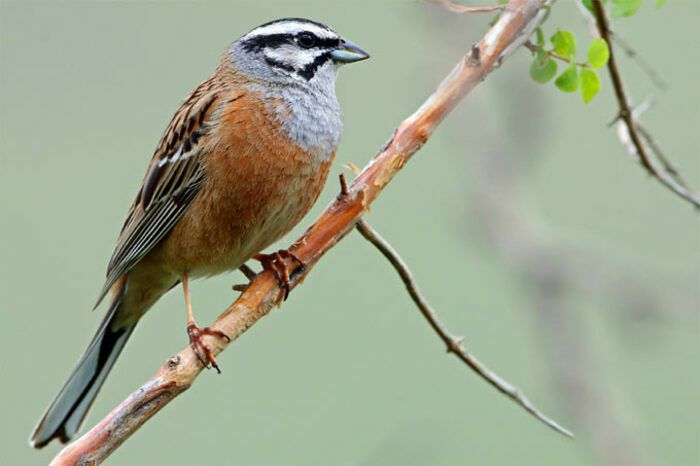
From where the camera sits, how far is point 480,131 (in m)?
4.72

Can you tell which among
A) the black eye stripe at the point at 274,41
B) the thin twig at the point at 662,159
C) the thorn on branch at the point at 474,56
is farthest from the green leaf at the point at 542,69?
the black eye stripe at the point at 274,41

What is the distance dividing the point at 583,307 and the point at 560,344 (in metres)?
1.34

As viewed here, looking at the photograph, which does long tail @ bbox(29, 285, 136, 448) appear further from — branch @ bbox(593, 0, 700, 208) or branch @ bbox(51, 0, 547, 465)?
branch @ bbox(593, 0, 700, 208)

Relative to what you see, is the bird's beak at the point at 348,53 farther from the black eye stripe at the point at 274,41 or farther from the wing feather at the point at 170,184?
the wing feather at the point at 170,184

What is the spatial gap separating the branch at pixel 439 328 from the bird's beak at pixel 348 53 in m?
1.29

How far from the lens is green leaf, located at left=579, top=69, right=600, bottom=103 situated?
330 cm

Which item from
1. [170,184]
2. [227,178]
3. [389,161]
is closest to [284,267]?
[389,161]

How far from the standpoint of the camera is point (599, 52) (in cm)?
320

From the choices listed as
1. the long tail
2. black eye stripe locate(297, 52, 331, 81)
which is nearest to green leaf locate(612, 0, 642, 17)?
black eye stripe locate(297, 52, 331, 81)

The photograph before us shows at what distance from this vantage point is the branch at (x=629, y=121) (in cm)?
330

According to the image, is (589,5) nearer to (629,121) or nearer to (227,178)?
(629,121)

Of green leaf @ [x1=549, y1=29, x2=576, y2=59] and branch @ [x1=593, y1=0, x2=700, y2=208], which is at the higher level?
green leaf @ [x1=549, y1=29, x2=576, y2=59]

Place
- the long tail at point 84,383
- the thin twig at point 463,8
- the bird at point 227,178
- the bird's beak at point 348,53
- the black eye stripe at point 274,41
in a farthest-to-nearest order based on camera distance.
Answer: the black eye stripe at point 274,41
the bird's beak at point 348,53
the long tail at point 84,383
the bird at point 227,178
the thin twig at point 463,8

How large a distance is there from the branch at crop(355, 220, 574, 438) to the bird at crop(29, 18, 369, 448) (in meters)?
0.87
